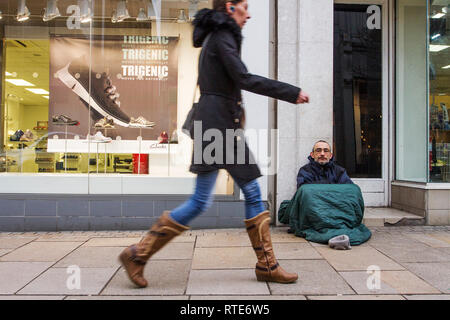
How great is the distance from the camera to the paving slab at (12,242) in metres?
4.29

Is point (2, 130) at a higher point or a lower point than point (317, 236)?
higher

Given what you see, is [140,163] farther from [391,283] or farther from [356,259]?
[391,283]

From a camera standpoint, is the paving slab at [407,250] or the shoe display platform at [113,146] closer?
the paving slab at [407,250]

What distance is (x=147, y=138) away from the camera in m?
5.86

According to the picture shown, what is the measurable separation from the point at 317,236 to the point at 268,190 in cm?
111

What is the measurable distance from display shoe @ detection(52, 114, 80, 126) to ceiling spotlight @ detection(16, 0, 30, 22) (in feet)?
5.22

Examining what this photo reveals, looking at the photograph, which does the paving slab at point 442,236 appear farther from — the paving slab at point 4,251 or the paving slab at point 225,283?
the paving slab at point 4,251

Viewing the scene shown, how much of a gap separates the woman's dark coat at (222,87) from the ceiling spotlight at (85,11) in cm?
356

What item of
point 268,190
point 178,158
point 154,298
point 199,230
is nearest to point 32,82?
point 178,158

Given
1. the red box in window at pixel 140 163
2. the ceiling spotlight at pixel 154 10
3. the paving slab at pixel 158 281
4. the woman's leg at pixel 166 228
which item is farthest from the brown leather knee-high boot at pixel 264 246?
the ceiling spotlight at pixel 154 10

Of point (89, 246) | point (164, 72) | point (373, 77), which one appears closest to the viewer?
point (89, 246)

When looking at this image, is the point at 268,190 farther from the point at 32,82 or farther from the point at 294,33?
the point at 32,82

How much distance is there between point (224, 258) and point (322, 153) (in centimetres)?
189

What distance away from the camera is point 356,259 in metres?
3.71
